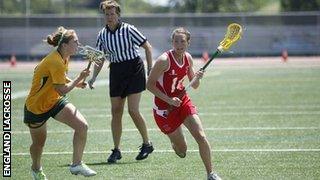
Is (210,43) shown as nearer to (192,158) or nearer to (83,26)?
(83,26)

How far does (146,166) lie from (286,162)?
169cm

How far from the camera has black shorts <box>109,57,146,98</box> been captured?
1041 cm

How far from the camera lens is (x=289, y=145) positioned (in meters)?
11.0

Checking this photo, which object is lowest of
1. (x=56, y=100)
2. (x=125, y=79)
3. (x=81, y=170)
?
(x=81, y=170)

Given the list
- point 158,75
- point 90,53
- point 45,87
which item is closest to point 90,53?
point 90,53

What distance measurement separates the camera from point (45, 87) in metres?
8.34

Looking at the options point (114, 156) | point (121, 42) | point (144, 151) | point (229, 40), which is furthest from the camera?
point (121, 42)

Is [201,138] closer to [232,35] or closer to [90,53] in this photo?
[232,35]

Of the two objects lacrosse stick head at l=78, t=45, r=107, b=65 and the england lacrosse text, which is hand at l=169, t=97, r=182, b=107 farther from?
the england lacrosse text

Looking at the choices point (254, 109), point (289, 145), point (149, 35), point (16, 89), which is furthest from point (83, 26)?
point (289, 145)

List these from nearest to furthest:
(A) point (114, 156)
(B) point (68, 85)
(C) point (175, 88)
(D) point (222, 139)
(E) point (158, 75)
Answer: (B) point (68, 85), (E) point (158, 75), (C) point (175, 88), (A) point (114, 156), (D) point (222, 139)

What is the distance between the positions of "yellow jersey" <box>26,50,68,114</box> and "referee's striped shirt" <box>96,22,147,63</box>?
6.74 ft

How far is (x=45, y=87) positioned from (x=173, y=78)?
141cm

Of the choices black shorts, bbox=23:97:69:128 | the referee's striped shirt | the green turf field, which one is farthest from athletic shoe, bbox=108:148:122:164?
black shorts, bbox=23:97:69:128
